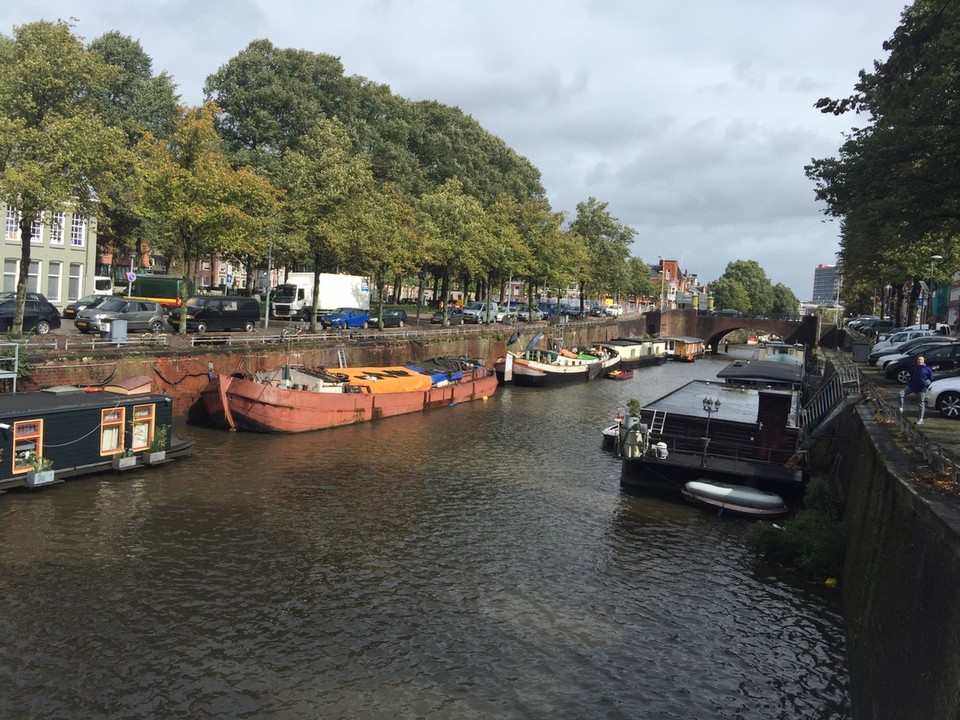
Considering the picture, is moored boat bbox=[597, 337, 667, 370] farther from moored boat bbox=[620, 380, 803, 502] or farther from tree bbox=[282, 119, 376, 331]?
moored boat bbox=[620, 380, 803, 502]

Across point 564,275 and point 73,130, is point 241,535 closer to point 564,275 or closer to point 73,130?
point 73,130

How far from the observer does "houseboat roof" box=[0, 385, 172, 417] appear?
70.8 ft

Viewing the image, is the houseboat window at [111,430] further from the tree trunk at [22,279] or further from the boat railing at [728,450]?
the boat railing at [728,450]

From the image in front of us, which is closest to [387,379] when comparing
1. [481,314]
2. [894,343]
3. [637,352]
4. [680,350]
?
[894,343]

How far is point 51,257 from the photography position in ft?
168

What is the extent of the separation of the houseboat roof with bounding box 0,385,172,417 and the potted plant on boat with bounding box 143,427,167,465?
1134 mm

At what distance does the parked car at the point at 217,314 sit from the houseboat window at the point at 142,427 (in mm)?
16404

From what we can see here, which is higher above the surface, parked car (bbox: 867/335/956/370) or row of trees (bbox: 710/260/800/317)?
row of trees (bbox: 710/260/800/317)

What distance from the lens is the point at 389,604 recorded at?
52.0 ft

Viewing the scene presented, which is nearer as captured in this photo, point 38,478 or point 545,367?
point 38,478

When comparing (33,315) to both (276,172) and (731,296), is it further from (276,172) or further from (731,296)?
(731,296)

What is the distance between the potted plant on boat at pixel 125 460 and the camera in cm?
2362

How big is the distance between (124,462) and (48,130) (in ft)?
49.7

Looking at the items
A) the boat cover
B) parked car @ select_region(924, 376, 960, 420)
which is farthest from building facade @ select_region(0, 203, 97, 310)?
parked car @ select_region(924, 376, 960, 420)
